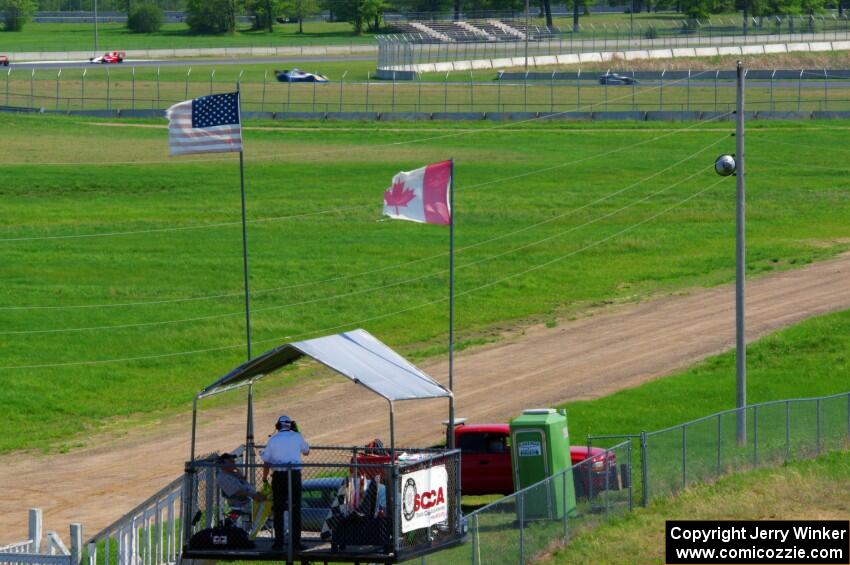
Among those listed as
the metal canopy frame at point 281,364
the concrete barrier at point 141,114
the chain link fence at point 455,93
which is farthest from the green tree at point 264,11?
the metal canopy frame at point 281,364

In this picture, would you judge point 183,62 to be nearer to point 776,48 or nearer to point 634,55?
point 634,55

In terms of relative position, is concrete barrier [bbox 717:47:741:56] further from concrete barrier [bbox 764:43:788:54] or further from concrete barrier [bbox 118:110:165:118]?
concrete barrier [bbox 118:110:165:118]

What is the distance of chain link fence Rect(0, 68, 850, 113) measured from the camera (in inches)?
3917

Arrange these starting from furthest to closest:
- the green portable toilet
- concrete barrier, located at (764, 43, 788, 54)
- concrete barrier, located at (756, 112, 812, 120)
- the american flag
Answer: concrete barrier, located at (764, 43, 788, 54), concrete barrier, located at (756, 112, 812, 120), the american flag, the green portable toilet

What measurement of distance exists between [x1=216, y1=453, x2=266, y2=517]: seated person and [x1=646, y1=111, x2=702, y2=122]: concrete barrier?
73542 millimetres

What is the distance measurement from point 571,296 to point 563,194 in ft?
59.5

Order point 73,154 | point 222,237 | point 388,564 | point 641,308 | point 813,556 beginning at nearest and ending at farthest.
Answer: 1. point 388,564
2. point 813,556
3. point 641,308
4. point 222,237
5. point 73,154

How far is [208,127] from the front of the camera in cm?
2988

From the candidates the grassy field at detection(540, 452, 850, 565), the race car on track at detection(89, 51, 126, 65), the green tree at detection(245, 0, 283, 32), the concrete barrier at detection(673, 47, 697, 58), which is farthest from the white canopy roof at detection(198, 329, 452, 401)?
the green tree at detection(245, 0, 283, 32)

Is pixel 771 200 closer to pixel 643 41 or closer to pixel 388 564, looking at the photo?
pixel 388 564

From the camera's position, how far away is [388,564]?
1884cm

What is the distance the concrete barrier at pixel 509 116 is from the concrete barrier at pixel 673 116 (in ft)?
23.2

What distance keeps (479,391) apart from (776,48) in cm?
11739

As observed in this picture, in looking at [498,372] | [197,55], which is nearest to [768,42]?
[197,55]
